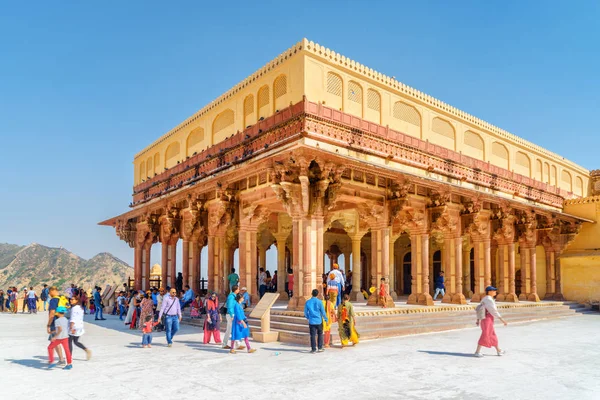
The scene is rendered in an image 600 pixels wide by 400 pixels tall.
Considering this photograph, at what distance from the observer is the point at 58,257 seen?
7131 cm

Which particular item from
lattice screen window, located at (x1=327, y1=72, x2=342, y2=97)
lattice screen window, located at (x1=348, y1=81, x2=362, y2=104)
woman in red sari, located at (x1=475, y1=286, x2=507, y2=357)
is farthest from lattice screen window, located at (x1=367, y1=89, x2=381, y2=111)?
woman in red sari, located at (x1=475, y1=286, x2=507, y2=357)

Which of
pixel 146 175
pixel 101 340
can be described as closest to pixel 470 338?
pixel 101 340

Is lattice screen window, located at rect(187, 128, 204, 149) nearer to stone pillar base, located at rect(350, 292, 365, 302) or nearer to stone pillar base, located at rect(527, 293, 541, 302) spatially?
stone pillar base, located at rect(350, 292, 365, 302)

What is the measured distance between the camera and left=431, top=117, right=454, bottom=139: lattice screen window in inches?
678

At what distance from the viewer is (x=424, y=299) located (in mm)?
15359

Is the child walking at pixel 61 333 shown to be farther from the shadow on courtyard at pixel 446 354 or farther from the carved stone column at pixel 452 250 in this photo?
the carved stone column at pixel 452 250

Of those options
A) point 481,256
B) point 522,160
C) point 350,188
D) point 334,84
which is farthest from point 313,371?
point 522,160

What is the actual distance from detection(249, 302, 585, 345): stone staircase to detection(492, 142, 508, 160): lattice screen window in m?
6.58

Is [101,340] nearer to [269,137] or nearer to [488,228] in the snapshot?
[269,137]

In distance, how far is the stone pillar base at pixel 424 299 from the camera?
15.3 m

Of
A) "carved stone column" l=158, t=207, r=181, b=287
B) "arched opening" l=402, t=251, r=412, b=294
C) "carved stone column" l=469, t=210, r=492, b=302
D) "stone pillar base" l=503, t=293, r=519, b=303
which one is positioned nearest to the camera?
"carved stone column" l=469, t=210, r=492, b=302

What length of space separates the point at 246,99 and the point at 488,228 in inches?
407

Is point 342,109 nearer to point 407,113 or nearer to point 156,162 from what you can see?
point 407,113

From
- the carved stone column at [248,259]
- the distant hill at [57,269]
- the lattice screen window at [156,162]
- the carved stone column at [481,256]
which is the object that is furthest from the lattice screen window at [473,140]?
the distant hill at [57,269]
